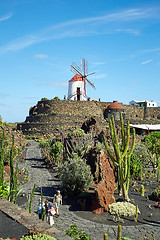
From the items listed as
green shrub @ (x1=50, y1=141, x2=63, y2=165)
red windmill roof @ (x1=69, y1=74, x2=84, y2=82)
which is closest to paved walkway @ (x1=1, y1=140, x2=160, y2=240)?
green shrub @ (x1=50, y1=141, x2=63, y2=165)

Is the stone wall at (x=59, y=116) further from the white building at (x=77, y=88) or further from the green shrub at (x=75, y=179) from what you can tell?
the green shrub at (x=75, y=179)

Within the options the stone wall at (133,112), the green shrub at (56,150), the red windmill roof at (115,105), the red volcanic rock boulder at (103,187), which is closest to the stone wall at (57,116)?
the red windmill roof at (115,105)

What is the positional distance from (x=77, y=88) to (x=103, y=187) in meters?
41.5

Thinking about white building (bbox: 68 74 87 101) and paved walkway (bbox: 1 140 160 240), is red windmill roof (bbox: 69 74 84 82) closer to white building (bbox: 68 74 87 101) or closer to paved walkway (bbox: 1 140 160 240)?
white building (bbox: 68 74 87 101)

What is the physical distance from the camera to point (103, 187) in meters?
11.3

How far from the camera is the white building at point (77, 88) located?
5116cm

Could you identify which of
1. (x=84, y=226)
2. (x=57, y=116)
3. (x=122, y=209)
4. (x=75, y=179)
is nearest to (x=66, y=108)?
(x=57, y=116)

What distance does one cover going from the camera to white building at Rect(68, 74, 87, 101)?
51.2 meters

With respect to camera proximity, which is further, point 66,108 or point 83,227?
point 66,108

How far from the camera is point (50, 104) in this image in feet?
150

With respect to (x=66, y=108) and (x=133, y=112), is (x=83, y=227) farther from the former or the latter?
(x=133, y=112)

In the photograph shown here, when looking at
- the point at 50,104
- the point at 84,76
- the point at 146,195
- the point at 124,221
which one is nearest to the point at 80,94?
the point at 84,76

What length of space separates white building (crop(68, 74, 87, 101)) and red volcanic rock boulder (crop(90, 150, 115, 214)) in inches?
1481

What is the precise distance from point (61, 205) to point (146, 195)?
16.3ft
